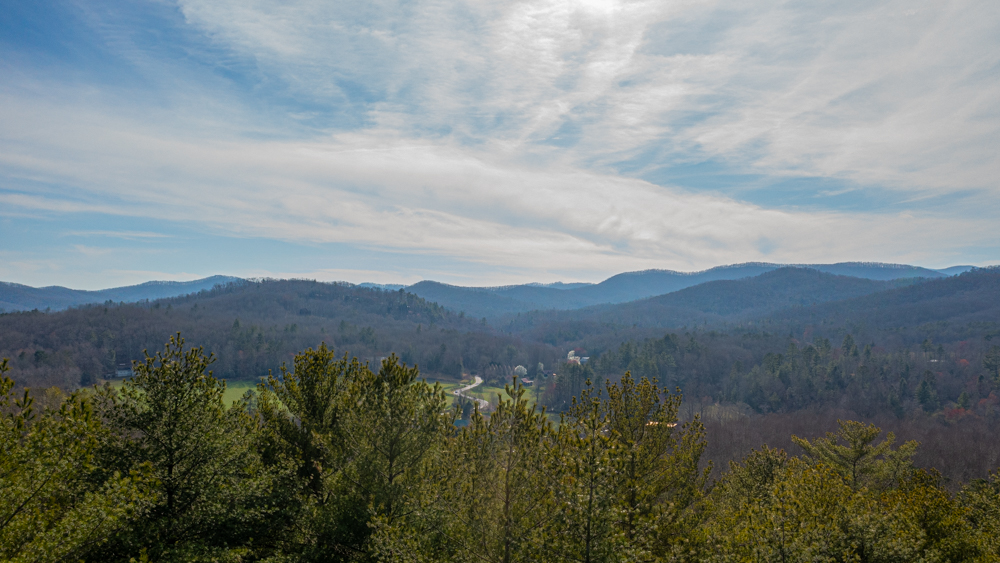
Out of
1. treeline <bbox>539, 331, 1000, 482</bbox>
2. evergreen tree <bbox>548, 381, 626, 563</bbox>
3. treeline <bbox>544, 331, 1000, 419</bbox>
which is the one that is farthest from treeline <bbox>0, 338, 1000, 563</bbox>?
treeline <bbox>544, 331, 1000, 419</bbox>

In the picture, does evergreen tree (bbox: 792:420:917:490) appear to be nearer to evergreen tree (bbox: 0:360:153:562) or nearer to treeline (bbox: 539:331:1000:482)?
evergreen tree (bbox: 0:360:153:562)

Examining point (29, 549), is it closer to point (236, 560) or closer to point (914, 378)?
point (236, 560)

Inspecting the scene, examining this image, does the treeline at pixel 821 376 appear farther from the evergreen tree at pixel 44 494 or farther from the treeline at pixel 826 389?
the evergreen tree at pixel 44 494

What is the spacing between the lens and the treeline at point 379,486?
8.34 metres

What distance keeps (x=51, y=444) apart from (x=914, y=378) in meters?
139

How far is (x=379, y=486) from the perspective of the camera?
42.1 ft

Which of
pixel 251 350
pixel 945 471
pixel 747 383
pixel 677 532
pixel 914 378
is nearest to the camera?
pixel 677 532

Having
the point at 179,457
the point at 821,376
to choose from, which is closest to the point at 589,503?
the point at 179,457

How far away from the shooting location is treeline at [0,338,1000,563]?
27.3ft

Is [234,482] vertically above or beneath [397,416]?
beneath

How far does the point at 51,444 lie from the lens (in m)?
8.35

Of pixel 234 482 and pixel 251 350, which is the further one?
pixel 251 350

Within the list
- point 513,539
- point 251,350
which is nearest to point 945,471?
point 513,539

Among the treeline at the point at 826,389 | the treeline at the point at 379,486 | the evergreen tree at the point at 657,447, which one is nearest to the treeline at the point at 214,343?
the treeline at the point at 826,389
